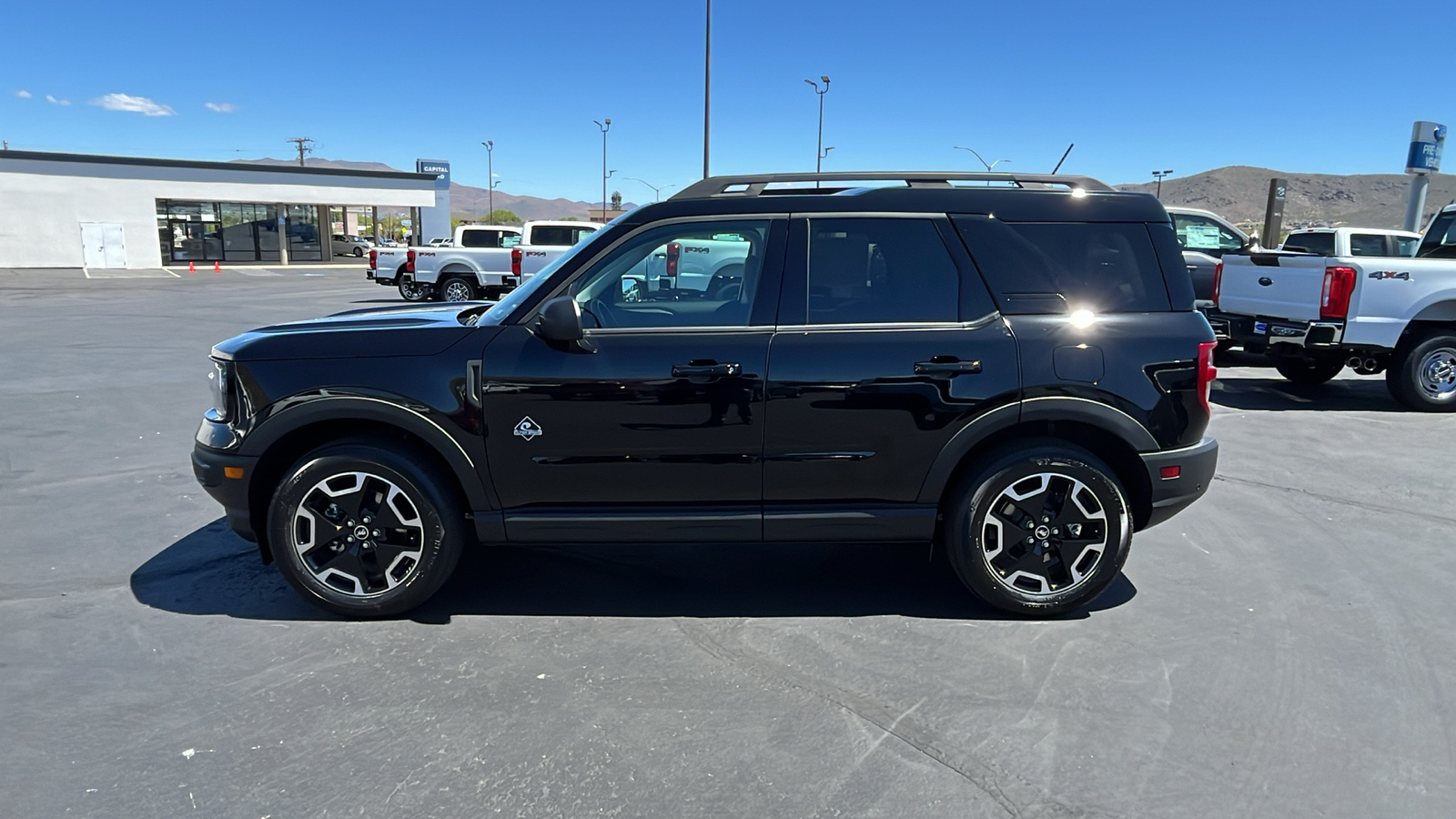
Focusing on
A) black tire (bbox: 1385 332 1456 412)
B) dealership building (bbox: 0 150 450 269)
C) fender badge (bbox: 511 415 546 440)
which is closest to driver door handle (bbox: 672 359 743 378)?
fender badge (bbox: 511 415 546 440)

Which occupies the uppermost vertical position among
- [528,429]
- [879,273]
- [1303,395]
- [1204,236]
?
[1204,236]

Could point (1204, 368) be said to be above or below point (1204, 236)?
below

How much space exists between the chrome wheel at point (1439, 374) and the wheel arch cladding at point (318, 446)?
942 cm

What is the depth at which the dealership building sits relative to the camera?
A: 36688mm

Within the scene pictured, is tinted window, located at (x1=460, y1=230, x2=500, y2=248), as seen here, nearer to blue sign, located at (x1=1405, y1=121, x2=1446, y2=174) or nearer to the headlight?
the headlight

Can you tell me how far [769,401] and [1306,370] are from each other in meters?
9.43

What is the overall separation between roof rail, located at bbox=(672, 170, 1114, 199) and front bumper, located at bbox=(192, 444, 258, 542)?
227 centimetres

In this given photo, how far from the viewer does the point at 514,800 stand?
2789mm

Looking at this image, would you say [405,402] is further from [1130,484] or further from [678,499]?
[1130,484]

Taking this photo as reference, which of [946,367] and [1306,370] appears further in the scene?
[1306,370]

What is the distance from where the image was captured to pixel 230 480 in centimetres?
397

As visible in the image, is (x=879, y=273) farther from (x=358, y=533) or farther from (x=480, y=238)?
(x=480, y=238)

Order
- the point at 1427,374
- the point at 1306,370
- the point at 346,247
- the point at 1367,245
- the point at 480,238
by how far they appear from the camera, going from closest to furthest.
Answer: the point at 1427,374, the point at 1306,370, the point at 1367,245, the point at 480,238, the point at 346,247

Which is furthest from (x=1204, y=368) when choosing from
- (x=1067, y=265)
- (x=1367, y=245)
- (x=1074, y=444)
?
(x=1367, y=245)
